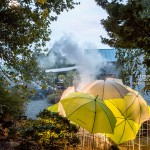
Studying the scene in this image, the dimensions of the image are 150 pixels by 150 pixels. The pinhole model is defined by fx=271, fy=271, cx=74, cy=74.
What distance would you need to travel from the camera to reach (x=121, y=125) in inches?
376

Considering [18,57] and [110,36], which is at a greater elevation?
[110,36]

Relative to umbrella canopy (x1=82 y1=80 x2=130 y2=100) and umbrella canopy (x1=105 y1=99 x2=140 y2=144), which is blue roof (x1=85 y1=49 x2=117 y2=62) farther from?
umbrella canopy (x1=105 y1=99 x2=140 y2=144)

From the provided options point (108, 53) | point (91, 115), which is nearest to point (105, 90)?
point (91, 115)

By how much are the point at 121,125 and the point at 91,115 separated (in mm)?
2296

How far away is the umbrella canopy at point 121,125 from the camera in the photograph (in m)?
9.49

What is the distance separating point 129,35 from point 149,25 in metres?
0.84

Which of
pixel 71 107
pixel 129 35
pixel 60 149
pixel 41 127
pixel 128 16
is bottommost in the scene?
pixel 60 149

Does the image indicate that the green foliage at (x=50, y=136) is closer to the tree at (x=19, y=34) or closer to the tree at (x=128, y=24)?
the tree at (x=19, y=34)

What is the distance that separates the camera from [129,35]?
8602 mm

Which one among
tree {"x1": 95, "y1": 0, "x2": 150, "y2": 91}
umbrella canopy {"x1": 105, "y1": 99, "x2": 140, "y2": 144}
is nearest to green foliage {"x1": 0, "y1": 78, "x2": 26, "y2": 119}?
umbrella canopy {"x1": 105, "y1": 99, "x2": 140, "y2": 144}

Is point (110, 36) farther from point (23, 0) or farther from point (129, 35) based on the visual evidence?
point (23, 0)

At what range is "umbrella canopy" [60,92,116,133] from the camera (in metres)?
7.64

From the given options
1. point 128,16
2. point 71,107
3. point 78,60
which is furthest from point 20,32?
point 78,60

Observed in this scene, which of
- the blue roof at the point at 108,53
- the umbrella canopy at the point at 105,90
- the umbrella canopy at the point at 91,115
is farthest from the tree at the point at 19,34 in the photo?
the blue roof at the point at 108,53
